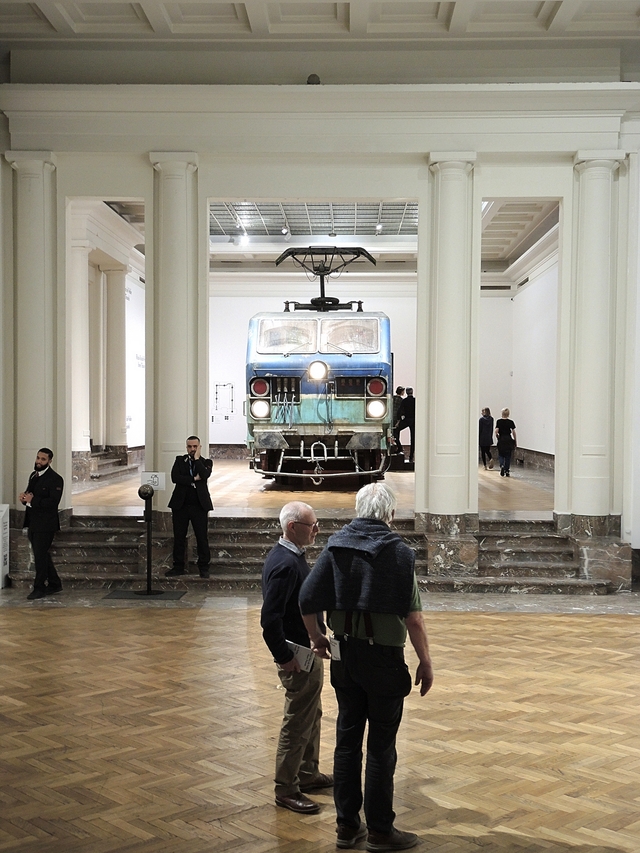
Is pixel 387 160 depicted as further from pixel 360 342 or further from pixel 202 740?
pixel 202 740

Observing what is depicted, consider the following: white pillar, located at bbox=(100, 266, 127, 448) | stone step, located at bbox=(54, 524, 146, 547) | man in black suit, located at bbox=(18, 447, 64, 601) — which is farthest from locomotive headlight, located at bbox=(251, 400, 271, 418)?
white pillar, located at bbox=(100, 266, 127, 448)

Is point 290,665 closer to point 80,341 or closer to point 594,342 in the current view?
point 594,342

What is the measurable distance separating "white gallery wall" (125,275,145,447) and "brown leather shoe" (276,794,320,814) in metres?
16.4

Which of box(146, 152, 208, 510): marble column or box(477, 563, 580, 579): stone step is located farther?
box(146, 152, 208, 510): marble column

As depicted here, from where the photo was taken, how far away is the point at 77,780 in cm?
438

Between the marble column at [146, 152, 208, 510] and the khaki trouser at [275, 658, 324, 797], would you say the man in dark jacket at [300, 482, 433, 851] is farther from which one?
the marble column at [146, 152, 208, 510]

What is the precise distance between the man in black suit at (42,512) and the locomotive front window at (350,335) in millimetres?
5945

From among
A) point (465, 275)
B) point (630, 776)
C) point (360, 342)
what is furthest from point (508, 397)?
point (630, 776)

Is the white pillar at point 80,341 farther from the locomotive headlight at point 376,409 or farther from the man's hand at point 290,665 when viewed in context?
the man's hand at point 290,665

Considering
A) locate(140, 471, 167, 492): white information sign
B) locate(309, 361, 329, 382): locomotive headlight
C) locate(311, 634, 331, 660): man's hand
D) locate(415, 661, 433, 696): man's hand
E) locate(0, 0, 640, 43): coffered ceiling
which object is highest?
locate(0, 0, 640, 43): coffered ceiling

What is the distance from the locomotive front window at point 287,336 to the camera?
548 inches

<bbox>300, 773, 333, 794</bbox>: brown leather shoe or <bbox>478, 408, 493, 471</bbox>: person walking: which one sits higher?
<bbox>478, 408, 493, 471</bbox>: person walking

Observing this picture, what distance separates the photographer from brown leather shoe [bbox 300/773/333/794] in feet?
14.1

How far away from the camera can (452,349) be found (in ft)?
32.8
